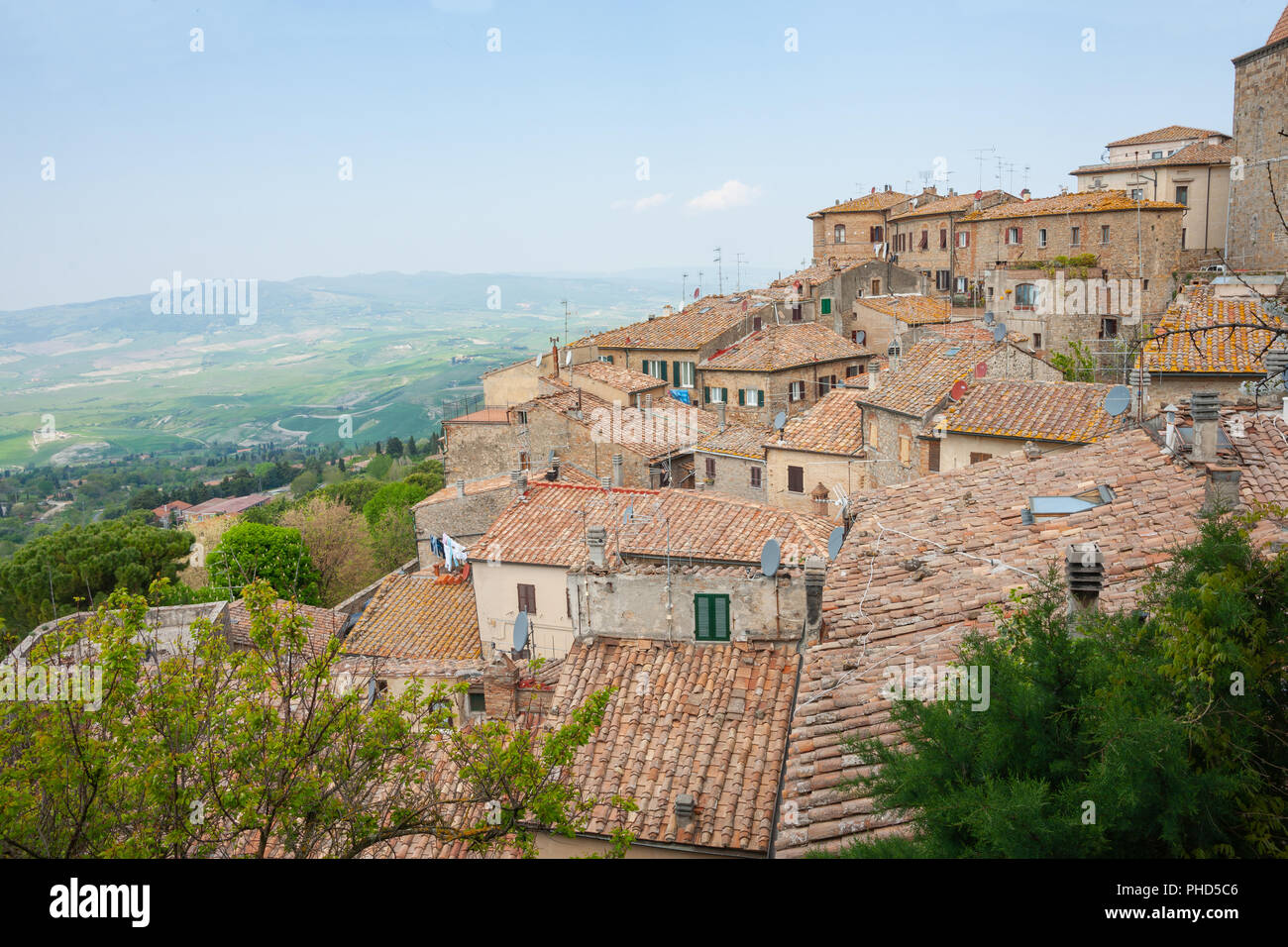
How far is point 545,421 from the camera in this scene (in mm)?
35844

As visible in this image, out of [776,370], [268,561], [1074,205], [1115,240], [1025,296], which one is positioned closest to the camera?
[776,370]

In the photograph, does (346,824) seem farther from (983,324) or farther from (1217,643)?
(983,324)

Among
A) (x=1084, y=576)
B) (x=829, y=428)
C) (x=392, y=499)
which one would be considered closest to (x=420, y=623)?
(x=829, y=428)

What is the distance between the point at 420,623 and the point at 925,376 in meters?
15.1

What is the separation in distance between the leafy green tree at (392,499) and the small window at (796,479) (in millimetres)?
31276

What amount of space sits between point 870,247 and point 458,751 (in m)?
56.5

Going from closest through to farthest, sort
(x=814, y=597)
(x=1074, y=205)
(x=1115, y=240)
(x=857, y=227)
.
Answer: (x=814, y=597)
(x=1115, y=240)
(x=1074, y=205)
(x=857, y=227)

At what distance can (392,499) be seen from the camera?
5756cm

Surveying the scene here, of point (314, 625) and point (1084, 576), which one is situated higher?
point (1084, 576)

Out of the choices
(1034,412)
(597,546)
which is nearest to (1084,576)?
(597,546)

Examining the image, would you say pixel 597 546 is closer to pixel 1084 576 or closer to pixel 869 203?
pixel 1084 576

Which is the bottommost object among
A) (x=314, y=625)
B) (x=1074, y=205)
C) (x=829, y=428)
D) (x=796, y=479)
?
(x=314, y=625)

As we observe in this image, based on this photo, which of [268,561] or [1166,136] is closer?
[268,561]

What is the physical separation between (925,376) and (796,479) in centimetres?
511
